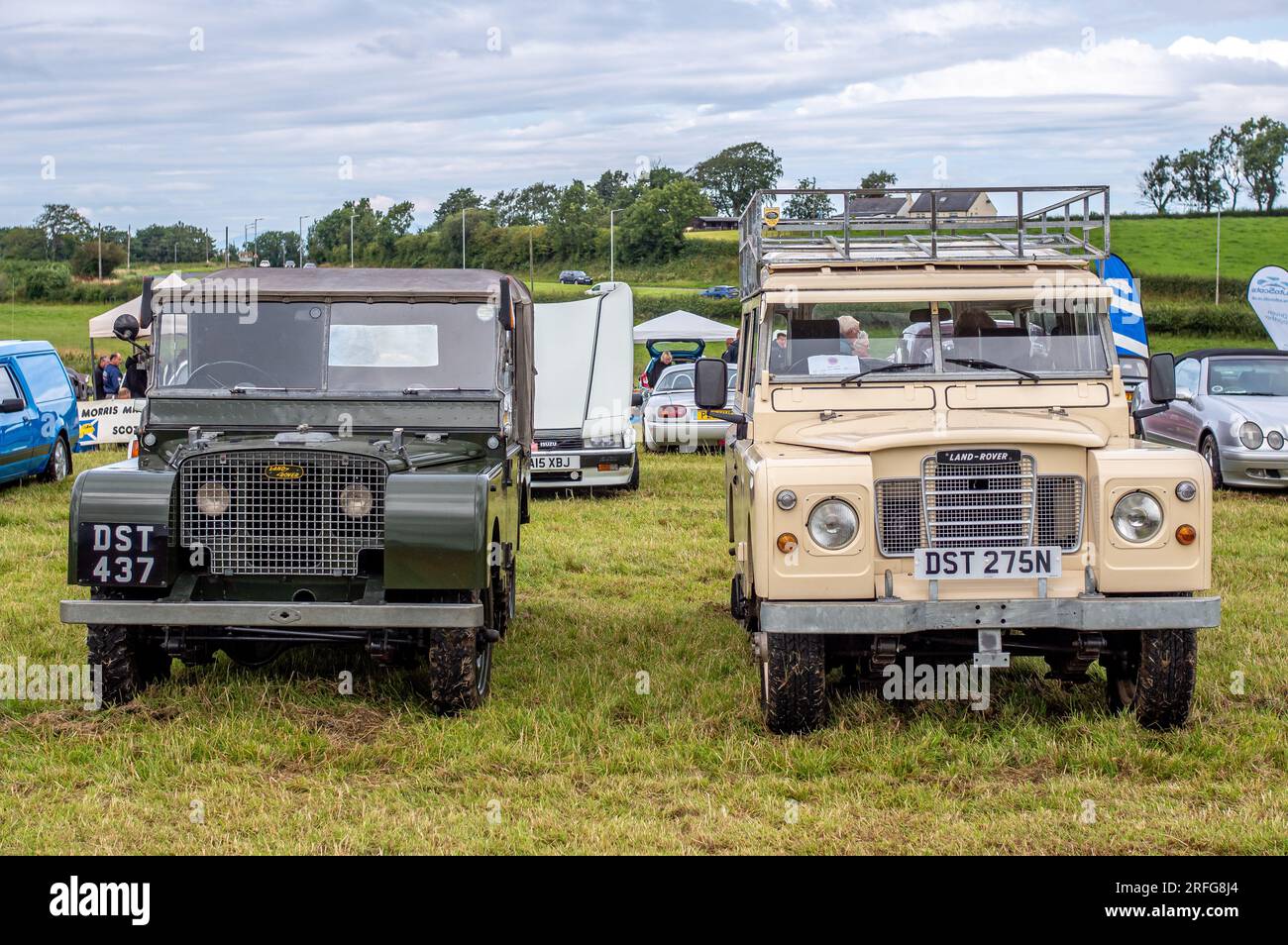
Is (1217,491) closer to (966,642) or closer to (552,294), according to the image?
(966,642)

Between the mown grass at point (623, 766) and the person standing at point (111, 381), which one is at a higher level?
the person standing at point (111, 381)

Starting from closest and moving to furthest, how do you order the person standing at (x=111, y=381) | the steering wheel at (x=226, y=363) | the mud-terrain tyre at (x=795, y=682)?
the mud-terrain tyre at (x=795, y=682), the steering wheel at (x=226, y=363), the person standing at (x=111, y=381)

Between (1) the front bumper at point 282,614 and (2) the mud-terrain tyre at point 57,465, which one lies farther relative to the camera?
(2) the mud-terrain tyre at point 57,465

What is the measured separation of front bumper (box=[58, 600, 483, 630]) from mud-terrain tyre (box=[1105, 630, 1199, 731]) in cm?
321

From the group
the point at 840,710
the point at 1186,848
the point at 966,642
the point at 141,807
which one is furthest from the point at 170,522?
the point at 1186,848

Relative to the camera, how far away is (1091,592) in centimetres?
640

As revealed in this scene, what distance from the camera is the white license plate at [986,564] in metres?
6.34

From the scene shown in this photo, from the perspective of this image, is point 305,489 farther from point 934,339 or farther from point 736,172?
point 736,172

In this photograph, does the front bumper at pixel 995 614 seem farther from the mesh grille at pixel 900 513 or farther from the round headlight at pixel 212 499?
the round headlight at pixel 212 499

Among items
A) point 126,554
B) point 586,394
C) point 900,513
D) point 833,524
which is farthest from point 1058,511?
point 586,394

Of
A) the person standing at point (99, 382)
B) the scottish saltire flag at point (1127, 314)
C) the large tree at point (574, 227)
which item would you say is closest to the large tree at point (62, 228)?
the large tree at point (574, 227)

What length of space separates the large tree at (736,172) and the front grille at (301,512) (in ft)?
243

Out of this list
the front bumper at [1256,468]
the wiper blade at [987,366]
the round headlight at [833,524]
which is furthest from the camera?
the front bumper at [1256,468]

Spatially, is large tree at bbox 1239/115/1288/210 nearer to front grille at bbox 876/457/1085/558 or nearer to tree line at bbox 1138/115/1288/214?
tree line at bbox 1138/115/1288/214
